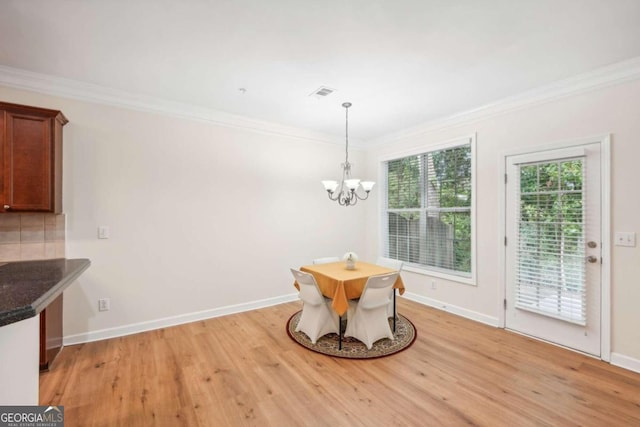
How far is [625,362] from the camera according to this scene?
267 centimetres

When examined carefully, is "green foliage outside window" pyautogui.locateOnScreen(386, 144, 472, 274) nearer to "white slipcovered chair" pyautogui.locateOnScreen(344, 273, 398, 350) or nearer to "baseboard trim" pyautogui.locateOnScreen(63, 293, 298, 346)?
"white slipcovered chair" pyautogui.locateOnScreen(344, 273, 398, 350)

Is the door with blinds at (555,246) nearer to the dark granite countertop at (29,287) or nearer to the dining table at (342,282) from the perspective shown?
the dining table at (342,282)

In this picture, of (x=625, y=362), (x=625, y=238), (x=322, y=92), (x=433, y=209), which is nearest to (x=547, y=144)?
(x=625, y=238)

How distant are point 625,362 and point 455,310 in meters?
1.65

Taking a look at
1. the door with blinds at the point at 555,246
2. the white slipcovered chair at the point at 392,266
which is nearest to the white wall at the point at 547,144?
the door with blinds at the point at 555,246

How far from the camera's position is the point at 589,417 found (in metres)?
2.05

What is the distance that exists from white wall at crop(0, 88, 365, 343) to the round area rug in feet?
4.29

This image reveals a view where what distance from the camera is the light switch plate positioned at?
8.73 ft

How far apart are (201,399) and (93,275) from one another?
6.47ft

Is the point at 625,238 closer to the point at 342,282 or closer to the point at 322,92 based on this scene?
the point at 342,282

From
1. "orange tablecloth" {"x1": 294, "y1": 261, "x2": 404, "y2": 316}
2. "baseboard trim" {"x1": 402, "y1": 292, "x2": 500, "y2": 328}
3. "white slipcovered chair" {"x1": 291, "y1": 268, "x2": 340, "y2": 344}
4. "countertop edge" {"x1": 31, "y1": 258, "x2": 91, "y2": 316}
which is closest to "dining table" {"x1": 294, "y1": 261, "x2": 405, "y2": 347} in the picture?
"orange tablecloth" {"x1": 294, "y1": 261, "x2": 404, "y2": 316}

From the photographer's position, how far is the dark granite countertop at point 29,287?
3.68 ft

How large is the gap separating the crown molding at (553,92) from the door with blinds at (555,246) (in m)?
0.57

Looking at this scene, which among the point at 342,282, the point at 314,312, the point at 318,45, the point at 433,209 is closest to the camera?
the point at 318,45
